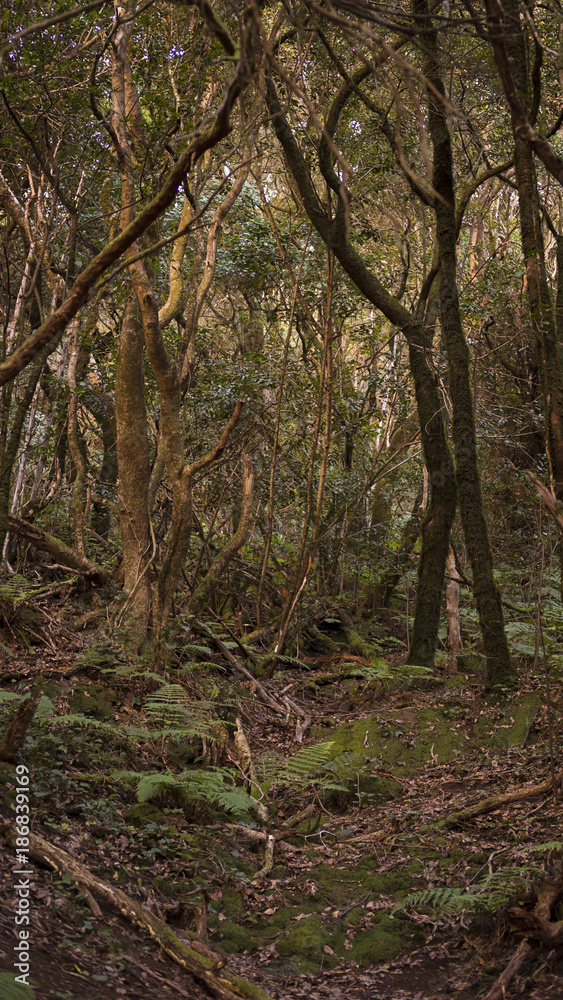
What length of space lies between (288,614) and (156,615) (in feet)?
8.12

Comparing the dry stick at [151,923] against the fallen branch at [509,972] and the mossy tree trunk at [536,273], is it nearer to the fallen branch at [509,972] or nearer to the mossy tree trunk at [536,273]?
the fallen branch at [509,972]

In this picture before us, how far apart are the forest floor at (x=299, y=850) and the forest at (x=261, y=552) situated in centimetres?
2

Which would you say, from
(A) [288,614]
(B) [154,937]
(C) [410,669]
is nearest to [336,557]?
(A) [288,614]

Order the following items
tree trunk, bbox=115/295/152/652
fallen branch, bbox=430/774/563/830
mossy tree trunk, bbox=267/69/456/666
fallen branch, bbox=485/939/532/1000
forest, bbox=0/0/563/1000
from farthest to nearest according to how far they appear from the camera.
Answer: mossy tree trunk, bbox=267/69/456/666, tree trunk, bbox=115/295/152/652, fallen branch, bbox=430/774/563/830, forest, bbox=0/0/563/1000, fallen branch, bbox=485/939/532/1000

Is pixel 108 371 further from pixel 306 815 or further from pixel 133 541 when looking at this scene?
pixel 306 815

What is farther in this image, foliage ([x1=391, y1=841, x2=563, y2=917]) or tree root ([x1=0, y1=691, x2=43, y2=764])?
tree root ([x1=0, y1=691, x2=43, y2=764])

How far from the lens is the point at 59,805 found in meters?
4.04

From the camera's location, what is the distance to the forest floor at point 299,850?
2881 millimetres

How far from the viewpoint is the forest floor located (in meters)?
2.88

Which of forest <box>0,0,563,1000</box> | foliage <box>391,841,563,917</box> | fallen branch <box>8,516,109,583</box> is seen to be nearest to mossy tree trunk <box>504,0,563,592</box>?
forest <box>0,0,563,1000</box>

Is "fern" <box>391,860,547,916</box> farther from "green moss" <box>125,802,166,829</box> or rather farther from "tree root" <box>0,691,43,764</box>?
"tree root" <box>0,691,43,764</box>

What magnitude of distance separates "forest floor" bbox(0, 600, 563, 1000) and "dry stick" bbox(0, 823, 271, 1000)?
1.1 inches

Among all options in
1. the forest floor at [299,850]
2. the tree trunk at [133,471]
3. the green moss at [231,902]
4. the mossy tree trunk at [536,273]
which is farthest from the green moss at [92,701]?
the mossy tree trunk at [536,273]

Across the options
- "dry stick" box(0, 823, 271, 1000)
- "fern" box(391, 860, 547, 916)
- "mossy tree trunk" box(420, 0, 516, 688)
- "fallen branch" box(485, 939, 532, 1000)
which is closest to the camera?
"fallen branch" box(485, 939, 532, 1000)
